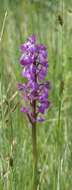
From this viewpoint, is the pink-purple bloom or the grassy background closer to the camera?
the pink-purple bloom

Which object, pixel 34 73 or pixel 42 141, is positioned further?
pixel 42 141

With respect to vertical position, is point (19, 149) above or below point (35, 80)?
below

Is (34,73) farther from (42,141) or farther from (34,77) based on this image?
(42,141)

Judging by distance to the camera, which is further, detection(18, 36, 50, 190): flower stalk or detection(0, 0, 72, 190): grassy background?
detection(0, 0, 72, 190): grassy background

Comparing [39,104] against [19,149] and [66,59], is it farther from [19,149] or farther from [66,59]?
[66,59]

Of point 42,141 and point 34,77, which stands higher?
point 34,77

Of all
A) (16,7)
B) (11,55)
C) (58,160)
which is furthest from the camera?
(16,7)

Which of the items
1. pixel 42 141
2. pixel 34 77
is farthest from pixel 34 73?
pixel 42 141

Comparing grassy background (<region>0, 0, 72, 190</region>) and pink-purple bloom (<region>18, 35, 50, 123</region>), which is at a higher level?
pink-purple bloom (<region>18, 35, 50, 123</region>)

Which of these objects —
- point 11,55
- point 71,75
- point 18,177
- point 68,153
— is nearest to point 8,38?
point 11,55

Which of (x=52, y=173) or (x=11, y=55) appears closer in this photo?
(x=52, y=173)

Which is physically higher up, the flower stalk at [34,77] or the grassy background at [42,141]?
the flower stalk at [34,77]
